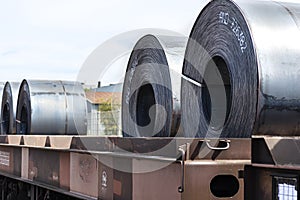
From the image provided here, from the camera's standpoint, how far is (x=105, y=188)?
518 centimetres

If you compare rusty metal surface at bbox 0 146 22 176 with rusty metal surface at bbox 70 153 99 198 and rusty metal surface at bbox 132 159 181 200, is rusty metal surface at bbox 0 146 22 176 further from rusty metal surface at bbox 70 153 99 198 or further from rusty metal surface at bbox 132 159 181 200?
rusty metal surface at bbox 132 159 181 200

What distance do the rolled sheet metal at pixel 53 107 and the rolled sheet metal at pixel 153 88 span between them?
3776 mm

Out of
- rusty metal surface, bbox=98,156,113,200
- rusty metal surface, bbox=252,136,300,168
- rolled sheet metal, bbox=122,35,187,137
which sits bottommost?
rusty metal surface, bbox=98,156,113,200

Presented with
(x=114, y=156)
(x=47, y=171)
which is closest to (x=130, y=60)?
(x=47, y=171)

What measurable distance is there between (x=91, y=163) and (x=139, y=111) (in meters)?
3.74

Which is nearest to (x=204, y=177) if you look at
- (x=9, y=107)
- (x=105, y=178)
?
(x=105, y=178)

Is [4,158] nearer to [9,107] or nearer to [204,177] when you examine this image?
Answer: [9,107]

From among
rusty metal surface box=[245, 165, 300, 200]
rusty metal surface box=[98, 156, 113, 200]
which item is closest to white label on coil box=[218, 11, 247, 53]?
rusty metal surface box=[98, 156, 113, 200]

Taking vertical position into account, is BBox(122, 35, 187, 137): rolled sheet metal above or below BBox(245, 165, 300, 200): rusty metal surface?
above

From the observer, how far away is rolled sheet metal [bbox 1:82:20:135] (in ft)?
48.7

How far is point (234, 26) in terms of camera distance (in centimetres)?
579

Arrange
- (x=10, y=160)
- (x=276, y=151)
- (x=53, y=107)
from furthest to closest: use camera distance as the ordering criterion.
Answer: (x=53, y=107) → (x=10, y=160) → (x=276, y=151)

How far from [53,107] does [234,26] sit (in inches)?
312

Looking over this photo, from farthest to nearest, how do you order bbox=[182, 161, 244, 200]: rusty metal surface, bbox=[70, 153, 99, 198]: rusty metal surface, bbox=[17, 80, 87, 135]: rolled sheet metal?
bbox=[17, 80, 87, 135]: rolled sheet metal
bbox=[70, 153, 99, 198]: rusty metal surface
bbox=[182, 161, 244, 200]: rusty metal surface
